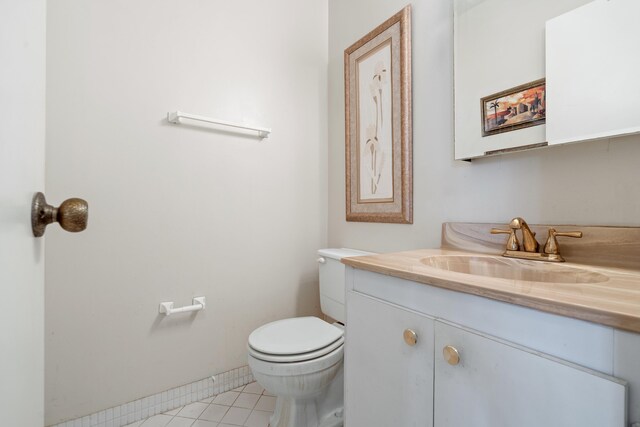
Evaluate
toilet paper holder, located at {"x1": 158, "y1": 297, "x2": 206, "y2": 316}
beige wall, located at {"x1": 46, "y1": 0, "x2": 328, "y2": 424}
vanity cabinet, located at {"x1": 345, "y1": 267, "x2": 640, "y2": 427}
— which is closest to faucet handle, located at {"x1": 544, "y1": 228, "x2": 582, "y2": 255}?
vanity cabinet, located at {"x1": 345, "y1": 267, "x2": 640, "y2": 427}

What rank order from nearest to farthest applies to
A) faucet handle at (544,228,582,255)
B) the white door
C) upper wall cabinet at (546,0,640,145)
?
1. the white door
2. upper wall cabinet at (546,0,640,145)
3. faucet handle at (544,228,582,255)

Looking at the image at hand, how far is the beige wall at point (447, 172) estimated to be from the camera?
2.82 feet

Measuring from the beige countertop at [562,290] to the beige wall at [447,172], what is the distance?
0.71ft

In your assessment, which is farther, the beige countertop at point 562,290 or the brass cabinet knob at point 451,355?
the brass cabinet knob at point 451,355

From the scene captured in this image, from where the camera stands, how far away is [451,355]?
0.64 meters

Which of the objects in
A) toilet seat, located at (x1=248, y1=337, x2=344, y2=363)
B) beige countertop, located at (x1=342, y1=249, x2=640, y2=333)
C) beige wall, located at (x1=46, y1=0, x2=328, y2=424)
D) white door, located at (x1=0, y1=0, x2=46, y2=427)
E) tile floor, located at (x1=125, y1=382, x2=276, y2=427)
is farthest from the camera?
tile floor, located at (x1=125, y1=382, x2=276, y2=427)

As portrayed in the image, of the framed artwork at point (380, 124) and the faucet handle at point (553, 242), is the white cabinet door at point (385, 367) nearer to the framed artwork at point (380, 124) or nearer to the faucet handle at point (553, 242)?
the faucet handle at point (553, 242)

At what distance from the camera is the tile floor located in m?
1.36

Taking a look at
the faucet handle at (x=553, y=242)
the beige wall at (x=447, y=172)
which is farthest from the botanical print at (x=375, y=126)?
the faucet handle at (x=553, y=242)

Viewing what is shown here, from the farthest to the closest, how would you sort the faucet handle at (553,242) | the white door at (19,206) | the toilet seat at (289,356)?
the toilet seat at (289,356)
the faucet handle at (553,242)
the white door at (19,206)

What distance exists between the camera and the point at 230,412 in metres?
1.44

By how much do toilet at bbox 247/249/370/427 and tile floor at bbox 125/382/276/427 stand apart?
0.39 ft

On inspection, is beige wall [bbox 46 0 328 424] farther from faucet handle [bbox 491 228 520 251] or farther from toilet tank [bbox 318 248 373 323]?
faucet handle [bbox 491 228 520 251]

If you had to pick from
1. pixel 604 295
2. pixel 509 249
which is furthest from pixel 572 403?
pixel 509 249
